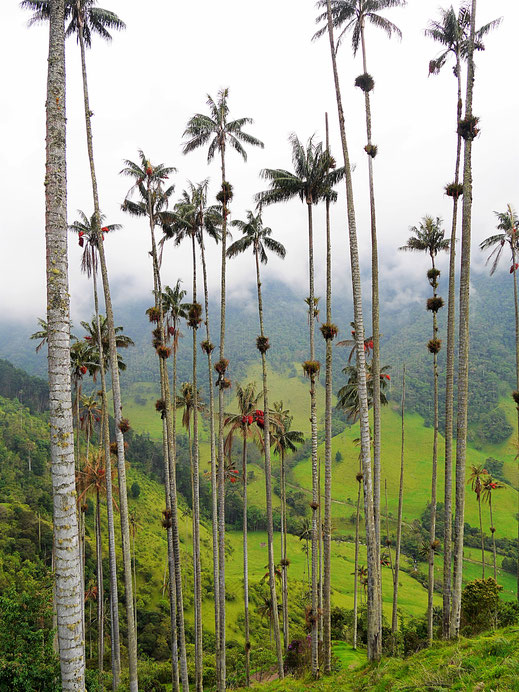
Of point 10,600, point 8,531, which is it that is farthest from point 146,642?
point 10,600

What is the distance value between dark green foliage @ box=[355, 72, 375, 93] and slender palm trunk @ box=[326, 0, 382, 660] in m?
1.02

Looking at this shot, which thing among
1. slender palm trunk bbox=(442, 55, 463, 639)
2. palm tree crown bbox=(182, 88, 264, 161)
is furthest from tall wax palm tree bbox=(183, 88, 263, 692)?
slender palm trunk bbox=(442, 55, 463, 639)

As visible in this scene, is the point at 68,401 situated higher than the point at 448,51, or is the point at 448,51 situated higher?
the point at 448,51

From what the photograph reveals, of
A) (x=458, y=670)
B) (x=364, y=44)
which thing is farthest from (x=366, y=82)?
(x=458, y=670)

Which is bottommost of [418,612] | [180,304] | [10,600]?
[418,612]

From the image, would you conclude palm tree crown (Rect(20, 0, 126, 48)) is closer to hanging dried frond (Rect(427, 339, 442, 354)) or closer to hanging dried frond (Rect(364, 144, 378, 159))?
hanging dried frond (Rect(364, 144, 378, 159))

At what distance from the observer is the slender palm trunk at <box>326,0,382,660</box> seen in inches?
502

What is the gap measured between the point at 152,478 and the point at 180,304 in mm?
92250

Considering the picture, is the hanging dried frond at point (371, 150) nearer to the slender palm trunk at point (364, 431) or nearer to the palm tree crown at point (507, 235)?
the slender palm trunk at point (364, 431)

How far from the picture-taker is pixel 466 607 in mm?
22078

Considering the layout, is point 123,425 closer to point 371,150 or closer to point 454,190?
point 371,150

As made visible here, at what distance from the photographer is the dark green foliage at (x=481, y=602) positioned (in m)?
20.7

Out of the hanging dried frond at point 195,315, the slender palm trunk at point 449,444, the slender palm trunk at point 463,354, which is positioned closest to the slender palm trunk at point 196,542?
the hanging dried frond at point 195,315

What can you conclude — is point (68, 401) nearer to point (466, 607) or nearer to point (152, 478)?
point (466, 607)
